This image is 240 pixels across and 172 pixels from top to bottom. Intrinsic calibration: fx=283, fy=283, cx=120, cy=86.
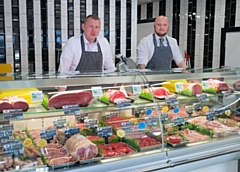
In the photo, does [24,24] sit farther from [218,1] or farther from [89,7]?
[218,1]

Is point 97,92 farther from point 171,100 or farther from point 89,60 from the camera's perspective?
point 89,60

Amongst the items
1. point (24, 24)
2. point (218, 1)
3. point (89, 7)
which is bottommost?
point (24, 24)

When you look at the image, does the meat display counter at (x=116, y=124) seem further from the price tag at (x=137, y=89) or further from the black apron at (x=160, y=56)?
the black apron at (x=160, y=56)

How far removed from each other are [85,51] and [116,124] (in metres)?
1.55

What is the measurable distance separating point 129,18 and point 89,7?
93cm

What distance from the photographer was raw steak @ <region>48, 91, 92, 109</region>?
217 cm

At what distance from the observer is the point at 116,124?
7.85 feet

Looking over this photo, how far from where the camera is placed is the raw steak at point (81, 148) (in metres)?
1.94

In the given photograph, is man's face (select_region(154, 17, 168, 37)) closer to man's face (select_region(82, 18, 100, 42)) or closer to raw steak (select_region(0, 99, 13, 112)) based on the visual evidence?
man's face (select_region(82, 18, 100, 42))

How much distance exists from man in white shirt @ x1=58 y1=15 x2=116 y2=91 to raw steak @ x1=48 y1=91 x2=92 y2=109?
1251 mm

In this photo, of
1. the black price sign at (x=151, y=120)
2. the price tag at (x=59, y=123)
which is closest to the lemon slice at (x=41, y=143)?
the price tag at (x=59, y=123)

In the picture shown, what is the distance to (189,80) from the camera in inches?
108

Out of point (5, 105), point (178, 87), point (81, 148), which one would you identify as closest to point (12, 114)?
point (5, 105)

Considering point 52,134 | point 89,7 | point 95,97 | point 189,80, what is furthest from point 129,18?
point 52,134
